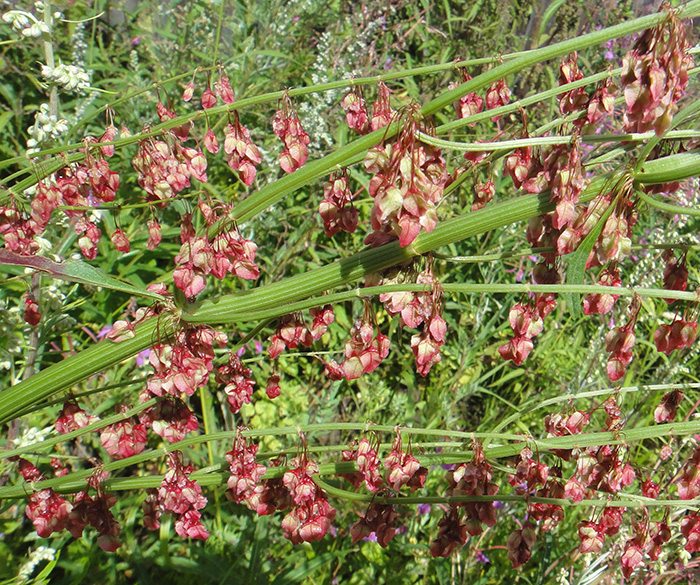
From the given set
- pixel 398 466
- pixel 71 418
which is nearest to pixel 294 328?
pixel 398 466

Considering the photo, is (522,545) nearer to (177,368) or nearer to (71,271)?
(177,368)

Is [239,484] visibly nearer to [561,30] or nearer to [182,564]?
[182,564]

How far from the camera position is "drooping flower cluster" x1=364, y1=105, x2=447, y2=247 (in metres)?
0.77

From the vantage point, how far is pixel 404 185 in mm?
779

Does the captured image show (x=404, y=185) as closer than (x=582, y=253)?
Yes

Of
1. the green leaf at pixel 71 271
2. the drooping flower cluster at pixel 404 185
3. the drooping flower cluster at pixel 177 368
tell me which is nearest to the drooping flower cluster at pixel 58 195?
the green leaf at pixel 71 271

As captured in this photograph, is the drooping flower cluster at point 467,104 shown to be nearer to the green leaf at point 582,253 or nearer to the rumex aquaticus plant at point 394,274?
the rumex aquaticus plant at point 394,274

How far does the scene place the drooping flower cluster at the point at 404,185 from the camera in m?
0.77

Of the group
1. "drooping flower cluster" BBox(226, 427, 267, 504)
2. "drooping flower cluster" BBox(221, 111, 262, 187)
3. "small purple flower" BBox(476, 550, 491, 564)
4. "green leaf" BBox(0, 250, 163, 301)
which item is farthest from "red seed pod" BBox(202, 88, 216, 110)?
"small purple flower" BBox(476, 550, 491, 564)

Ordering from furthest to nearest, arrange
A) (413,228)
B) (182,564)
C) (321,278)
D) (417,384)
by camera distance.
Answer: (417,384) → (182,564) → (321,278) → (413,228)

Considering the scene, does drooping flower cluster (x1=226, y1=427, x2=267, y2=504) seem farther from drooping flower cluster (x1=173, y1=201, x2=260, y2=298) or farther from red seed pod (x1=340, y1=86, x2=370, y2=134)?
red seed pod (x1=340, y1=86, x2=370, y2=134)

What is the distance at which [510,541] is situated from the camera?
127 centimetres

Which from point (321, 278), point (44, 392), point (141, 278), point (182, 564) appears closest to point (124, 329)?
point (44, 392)

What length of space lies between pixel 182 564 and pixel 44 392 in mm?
1188
